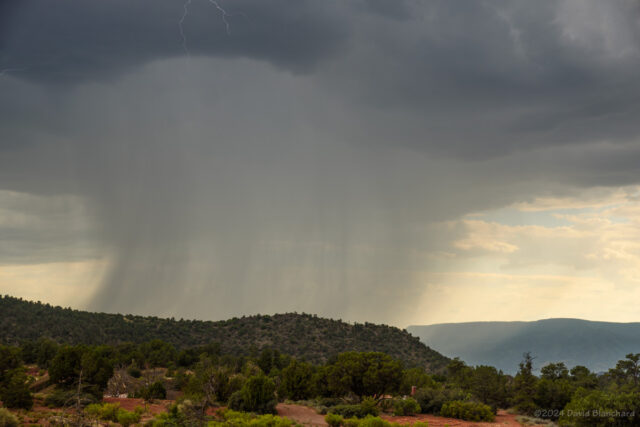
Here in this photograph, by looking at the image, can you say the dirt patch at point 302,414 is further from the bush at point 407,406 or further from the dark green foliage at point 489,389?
the dark green foliage at point 489,389

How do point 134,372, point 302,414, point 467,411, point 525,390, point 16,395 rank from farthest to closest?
point 134,372 < point 525,390 < point 467,411 < point 302,414 < point 16,395

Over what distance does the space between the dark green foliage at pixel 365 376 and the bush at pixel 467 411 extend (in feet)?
16.7

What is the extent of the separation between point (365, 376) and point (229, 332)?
67.8 metres

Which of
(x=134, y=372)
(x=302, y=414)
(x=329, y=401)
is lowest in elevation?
(x=302, y=414)

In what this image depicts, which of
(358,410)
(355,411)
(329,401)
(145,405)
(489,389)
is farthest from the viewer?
(489,389)

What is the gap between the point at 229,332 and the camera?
10669cm

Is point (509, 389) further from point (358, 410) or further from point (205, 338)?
point (205, 338)

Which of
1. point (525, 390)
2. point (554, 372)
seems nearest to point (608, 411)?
point (525, 390)

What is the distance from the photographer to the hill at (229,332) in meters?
84.6

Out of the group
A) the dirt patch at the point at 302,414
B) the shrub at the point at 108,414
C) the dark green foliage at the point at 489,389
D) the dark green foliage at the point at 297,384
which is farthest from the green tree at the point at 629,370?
the shrub at the point at 108,414

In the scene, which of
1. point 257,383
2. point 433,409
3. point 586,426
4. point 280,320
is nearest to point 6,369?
point 257,383

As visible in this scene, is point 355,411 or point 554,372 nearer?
point 355,411

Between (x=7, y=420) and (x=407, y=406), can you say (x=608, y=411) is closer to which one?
(x=407, y=406)

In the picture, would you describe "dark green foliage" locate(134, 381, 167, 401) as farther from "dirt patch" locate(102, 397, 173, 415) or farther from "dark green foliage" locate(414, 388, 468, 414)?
"dark green foliage" locate(414, 388, 468, 414)
